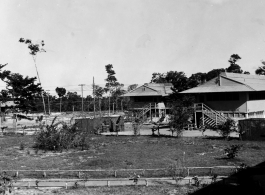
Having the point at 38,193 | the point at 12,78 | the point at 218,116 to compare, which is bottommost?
the point at 38,193

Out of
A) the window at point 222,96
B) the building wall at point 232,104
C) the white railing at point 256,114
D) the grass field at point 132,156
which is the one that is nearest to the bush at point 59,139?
the grass field at point 132,156

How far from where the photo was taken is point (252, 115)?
39781mm

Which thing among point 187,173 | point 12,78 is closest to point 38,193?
point 187,173

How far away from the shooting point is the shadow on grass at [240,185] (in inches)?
463

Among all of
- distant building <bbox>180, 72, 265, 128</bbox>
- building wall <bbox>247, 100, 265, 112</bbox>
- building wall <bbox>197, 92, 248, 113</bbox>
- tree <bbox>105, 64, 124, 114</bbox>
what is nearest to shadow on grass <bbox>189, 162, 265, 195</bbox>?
distant building <bbox>180, 72, 265, 128</bbox>

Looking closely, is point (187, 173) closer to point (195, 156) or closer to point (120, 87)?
point (195, 156)

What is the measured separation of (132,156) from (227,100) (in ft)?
73.4

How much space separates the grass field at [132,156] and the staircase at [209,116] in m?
11.3

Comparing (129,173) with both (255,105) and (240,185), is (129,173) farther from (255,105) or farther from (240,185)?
(255,105)

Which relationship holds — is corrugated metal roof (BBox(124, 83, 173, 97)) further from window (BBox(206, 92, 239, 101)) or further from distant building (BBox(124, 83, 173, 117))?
window (BBox(206, 92, 239, 101))

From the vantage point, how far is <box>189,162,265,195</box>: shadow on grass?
38.5 ft

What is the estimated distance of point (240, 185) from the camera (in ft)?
41.4

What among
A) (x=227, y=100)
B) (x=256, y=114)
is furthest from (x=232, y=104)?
(x=256, y=114)

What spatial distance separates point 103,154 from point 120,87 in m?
68.2
